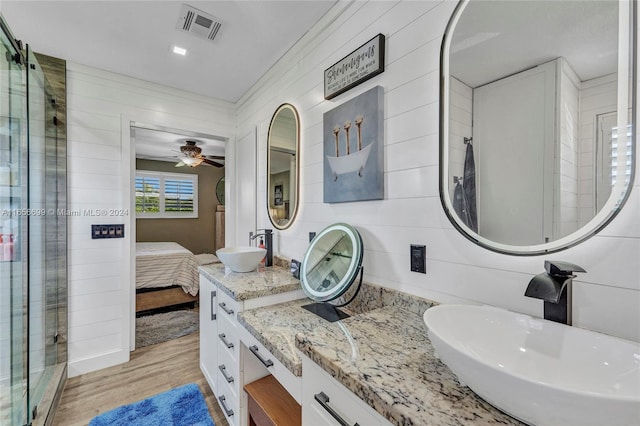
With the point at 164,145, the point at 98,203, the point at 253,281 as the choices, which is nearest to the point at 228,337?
the point at 253,281

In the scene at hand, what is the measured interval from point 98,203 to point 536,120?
10.0 feet

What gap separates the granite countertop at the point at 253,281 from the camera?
151 centimetres

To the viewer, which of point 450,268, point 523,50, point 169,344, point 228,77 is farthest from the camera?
point 169,344

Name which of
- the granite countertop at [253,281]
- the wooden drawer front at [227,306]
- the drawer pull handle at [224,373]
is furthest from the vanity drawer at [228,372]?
the granite countertop at [253,281]

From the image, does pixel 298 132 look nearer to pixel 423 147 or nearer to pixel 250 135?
pixel 250 135

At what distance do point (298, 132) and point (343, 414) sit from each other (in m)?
1.76

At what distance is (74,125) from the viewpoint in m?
2.35

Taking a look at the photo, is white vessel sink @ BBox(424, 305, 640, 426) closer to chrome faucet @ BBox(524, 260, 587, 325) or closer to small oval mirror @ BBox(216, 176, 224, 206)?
chrome faucet @ BBox(524, 260, 587, 325)

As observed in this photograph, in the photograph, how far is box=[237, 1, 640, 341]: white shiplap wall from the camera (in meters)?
0.77

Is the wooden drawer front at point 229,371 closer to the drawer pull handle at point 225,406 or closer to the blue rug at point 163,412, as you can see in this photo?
the drawer pull handle at point 225,406

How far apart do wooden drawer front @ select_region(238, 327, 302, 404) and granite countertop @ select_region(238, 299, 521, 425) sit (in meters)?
0.07

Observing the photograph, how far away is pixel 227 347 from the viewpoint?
1.64 m

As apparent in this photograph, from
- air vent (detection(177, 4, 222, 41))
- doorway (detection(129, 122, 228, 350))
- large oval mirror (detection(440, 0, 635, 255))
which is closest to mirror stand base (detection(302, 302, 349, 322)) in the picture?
large oval mirror (detection(440, 0, 635, 255))

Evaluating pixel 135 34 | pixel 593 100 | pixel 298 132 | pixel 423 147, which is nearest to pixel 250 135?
pixel 298 132
